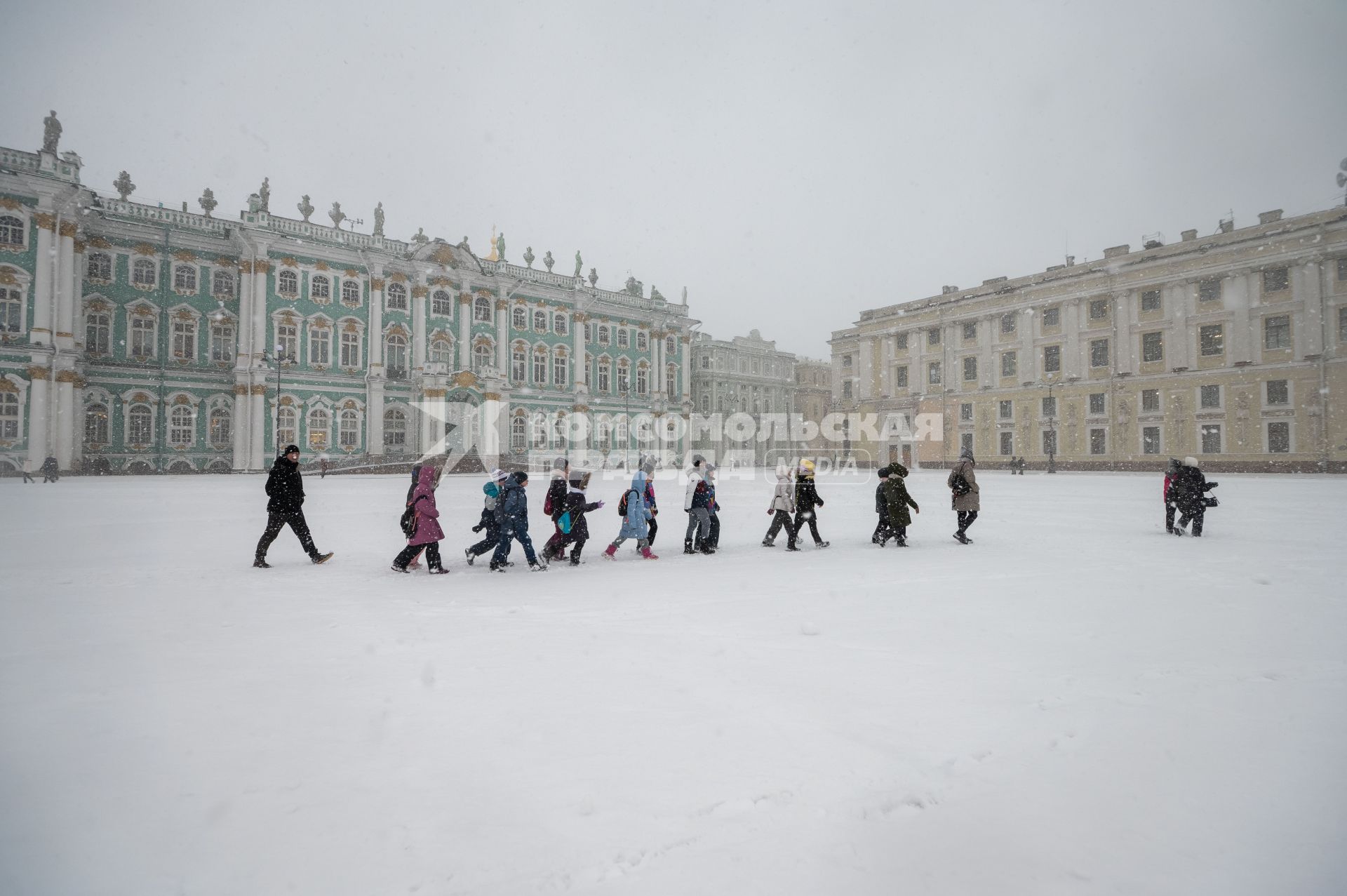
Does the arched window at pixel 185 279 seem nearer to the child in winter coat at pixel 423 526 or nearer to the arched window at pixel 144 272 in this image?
the arched window at pixel 144 272

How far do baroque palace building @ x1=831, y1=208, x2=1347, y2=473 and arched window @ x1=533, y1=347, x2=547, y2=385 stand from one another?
26.6m

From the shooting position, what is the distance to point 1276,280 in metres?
38.0

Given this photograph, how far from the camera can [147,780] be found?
3098 millimetres

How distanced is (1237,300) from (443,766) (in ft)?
163

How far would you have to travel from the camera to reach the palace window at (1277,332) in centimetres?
3747

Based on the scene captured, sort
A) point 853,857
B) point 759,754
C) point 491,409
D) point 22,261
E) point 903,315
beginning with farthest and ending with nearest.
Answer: point 903,315 < point 491,409 < point 22,261 < point 759,754 < point 853,857

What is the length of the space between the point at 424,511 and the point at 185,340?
39237 millimetres

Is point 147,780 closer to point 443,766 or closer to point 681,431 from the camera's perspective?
point 443,766

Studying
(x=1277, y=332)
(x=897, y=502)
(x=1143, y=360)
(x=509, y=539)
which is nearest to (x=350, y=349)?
(x=509, y=539)

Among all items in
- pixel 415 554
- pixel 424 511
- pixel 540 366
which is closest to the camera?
pixel 424 511

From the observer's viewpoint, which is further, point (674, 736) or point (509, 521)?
point (509, 521)

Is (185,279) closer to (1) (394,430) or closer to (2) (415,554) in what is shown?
(1) (394,430)

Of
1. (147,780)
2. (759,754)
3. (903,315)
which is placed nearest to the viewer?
(147,780)

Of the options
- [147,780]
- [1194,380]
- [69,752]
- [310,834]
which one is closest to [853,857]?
[310,834]
